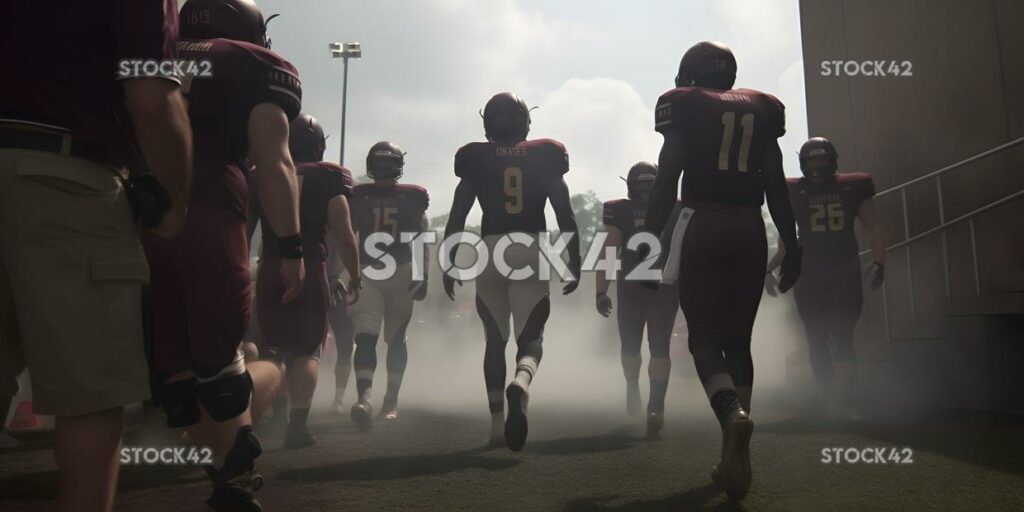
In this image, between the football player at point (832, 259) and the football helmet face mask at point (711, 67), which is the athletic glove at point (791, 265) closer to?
the football helmet face mask at point (711, 67)

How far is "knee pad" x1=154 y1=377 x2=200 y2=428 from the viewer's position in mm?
2826

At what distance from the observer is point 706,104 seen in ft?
13.3

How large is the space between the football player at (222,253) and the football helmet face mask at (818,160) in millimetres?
5207

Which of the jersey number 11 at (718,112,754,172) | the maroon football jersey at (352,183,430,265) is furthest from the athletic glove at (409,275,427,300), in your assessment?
the jersey number 11 at (718,112,754,172)

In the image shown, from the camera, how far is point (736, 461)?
11.0 ft

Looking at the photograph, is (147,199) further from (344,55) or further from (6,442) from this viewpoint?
(344,55)

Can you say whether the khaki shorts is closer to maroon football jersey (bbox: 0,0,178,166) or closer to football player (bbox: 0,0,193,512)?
Answer: football player (bbox: 0,0,193,512)

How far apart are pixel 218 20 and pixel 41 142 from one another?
1701mm

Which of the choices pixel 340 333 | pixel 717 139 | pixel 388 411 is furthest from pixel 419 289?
pixel 717 139

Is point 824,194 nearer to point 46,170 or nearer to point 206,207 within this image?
point 206,207

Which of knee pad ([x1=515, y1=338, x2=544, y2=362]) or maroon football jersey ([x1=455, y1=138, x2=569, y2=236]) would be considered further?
maroon football jersey ([x1=455, y1=138, x2=569, y2=236])

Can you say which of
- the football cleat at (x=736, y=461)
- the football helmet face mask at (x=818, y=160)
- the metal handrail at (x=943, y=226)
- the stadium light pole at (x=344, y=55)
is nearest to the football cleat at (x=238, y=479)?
the football cleat at (x=736, y=461)

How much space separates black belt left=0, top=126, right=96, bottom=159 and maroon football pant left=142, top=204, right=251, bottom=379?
0.92 metres

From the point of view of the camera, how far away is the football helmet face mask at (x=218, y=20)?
11.3 ft
